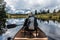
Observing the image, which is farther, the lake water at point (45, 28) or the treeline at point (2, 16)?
the treeline at point (2, 16)

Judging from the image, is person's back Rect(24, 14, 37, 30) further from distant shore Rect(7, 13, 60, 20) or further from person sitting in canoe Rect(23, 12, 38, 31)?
distant shore Rect(7, 13, 60, 20)

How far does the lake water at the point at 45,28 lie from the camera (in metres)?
3.90

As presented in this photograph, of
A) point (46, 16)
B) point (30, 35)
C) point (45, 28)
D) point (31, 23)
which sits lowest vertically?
point (30, 35)

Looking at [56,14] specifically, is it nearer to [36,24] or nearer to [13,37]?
[36,24]

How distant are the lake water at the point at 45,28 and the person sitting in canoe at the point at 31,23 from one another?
84 millimetres

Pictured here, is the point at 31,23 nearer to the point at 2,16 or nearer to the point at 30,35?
the point at 30,35

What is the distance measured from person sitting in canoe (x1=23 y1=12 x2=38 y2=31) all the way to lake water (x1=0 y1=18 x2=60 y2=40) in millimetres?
84

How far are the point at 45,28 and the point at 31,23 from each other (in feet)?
1.03

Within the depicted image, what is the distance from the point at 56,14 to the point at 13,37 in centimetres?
102

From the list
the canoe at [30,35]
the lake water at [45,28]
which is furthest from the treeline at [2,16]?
the canoe at [30,35]

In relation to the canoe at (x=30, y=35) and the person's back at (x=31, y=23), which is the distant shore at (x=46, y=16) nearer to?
the person's back at (x=31, y=23)

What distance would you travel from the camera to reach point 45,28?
3.94m

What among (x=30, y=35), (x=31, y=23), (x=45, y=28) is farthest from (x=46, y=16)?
(x=30, y=35)

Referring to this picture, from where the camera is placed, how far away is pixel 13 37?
3.95m
